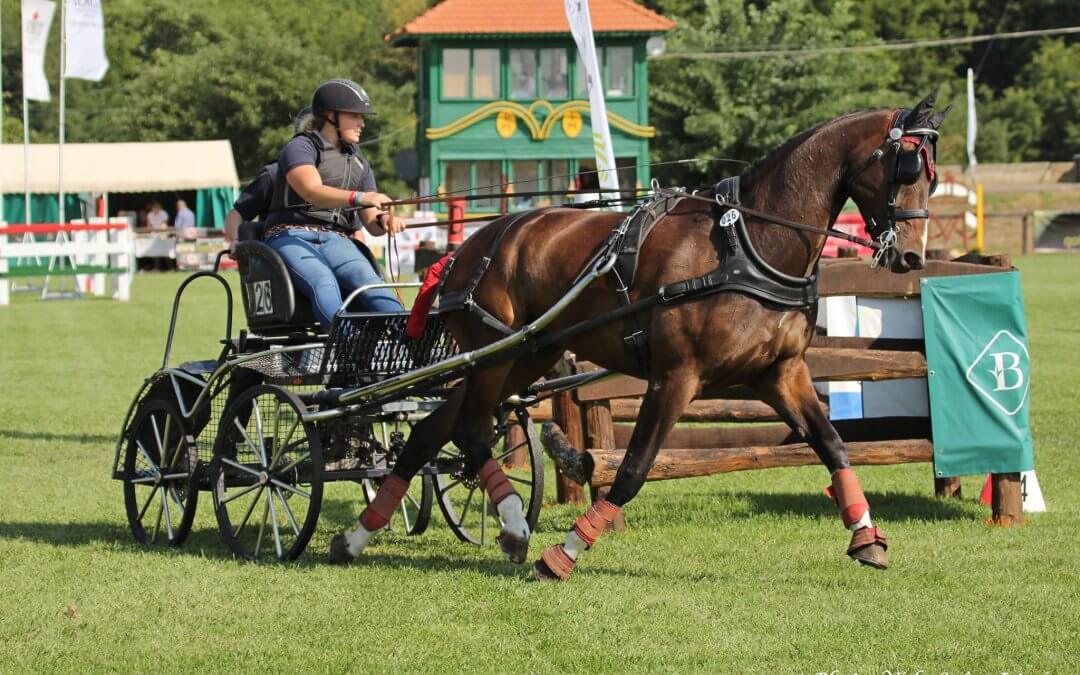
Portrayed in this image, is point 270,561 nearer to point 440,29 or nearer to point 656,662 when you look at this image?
point 656,662

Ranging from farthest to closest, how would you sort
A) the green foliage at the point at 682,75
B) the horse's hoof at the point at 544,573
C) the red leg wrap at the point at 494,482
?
the green foliage at the point at 682,75 → the red leg wrap at the point at 494,482 → the horse's hoof at the point at 544,573

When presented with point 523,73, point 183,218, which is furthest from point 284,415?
point 523,73

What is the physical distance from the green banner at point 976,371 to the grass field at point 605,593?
0.41 meters

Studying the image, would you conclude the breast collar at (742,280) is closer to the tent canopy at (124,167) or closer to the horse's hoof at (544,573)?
the horse's hoof at (544,573)

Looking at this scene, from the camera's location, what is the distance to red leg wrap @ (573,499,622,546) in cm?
687

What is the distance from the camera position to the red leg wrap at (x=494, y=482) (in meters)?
7.31

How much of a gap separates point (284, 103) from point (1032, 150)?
3113 centimetres

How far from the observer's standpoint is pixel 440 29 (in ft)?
172

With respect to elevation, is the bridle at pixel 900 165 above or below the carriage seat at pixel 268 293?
above

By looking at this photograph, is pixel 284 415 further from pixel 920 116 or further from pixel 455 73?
pixel 455 73

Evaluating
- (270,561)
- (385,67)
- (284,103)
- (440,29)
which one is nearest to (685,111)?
(440,29)

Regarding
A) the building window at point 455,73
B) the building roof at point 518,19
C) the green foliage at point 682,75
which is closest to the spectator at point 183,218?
the building roof at point 518,19

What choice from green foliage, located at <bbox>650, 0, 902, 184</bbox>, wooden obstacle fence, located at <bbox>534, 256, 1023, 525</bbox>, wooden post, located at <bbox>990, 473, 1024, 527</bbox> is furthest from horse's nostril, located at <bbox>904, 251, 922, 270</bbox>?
green foliage, located at <bbox>650, 0, 902, 184</bbox>

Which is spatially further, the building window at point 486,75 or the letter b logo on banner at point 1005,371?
the building window at point 486,75
